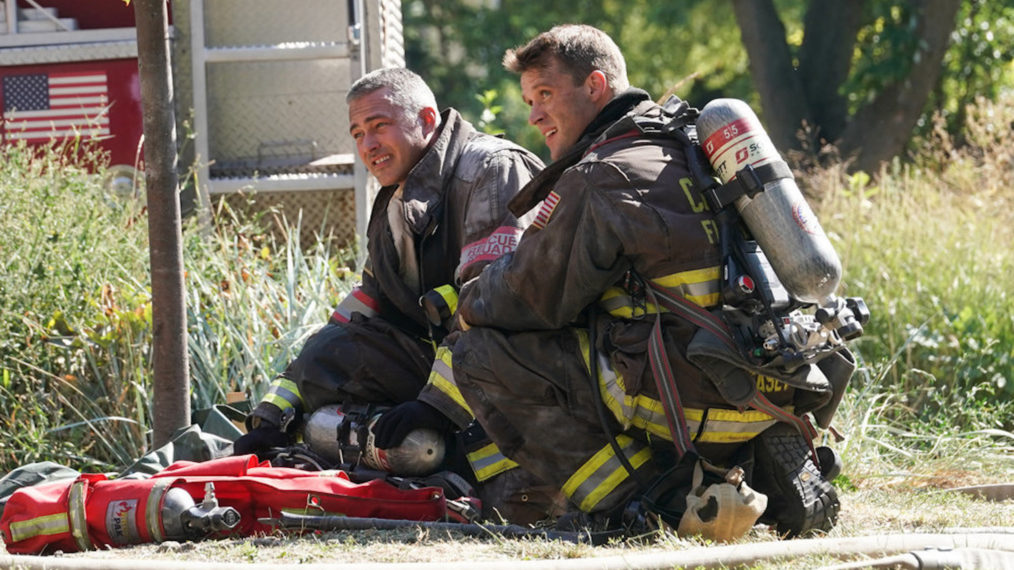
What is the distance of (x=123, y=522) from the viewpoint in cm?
397

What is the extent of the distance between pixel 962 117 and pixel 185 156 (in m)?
10.1

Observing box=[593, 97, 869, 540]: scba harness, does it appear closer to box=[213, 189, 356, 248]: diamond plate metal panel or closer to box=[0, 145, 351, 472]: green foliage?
box=[0, 145, 351, 472]: green foliage

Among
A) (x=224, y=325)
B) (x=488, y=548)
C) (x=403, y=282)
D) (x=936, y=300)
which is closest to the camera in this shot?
(x=488, y=548)

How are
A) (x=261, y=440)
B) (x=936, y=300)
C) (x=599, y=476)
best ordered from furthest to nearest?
(x=936, y=300) → (x=261, y=440) → (x=599, y=476)

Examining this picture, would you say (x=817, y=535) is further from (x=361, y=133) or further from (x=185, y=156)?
(x=185, y=156)

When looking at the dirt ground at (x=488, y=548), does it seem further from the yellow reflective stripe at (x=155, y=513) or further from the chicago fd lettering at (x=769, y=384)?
the chicago fd lettering at (x=769, y=384)

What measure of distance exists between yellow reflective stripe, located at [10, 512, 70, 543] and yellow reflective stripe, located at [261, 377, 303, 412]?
1.17m

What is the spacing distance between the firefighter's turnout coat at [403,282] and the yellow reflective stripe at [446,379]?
1.15 ft

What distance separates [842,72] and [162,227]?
1143cm

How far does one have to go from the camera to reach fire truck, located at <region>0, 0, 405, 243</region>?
7746mm

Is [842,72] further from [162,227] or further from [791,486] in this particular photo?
Result: [791,486]

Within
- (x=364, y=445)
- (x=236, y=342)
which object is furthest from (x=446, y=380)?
(x=236, y=342)

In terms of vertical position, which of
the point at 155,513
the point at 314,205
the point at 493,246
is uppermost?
the point at 314,205

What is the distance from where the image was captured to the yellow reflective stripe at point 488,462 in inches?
172
